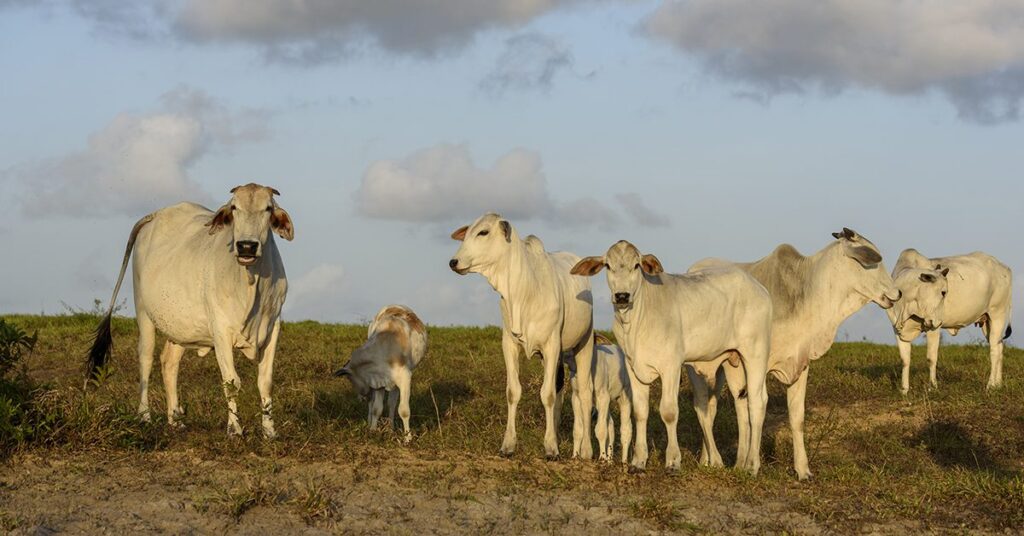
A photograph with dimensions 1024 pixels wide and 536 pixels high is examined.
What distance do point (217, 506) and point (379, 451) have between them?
173 cm

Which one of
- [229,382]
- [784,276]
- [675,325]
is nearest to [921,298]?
[784,276]

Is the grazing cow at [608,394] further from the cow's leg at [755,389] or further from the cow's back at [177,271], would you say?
the cow's back at [177,271]

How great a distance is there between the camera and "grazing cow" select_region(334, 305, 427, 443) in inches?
471

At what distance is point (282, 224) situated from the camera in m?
9.45

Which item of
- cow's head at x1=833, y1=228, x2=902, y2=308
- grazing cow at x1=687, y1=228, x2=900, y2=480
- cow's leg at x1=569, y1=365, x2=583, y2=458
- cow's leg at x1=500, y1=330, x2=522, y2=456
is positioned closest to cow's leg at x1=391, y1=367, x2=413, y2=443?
cow's leg at x1=569, y1=365, x2=583, y2=458

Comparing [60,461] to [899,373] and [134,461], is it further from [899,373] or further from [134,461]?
[899,373]

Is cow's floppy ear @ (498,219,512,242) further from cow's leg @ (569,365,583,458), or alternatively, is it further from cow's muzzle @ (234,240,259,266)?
cow's muzzle @ (234,240,259,266)

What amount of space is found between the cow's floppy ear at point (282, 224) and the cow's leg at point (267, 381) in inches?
30.0

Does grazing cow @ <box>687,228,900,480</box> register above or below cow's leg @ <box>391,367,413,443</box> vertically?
above

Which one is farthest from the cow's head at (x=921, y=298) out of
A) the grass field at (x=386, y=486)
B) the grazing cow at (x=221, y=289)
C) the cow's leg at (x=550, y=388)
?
the grazing cow at (x=221, y=289)

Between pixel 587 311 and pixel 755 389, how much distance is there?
1694 millimetres

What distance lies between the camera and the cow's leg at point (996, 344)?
629 inches

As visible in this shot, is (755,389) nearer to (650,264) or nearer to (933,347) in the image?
(650,264)

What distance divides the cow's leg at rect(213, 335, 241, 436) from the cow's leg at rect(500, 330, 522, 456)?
205 cm
